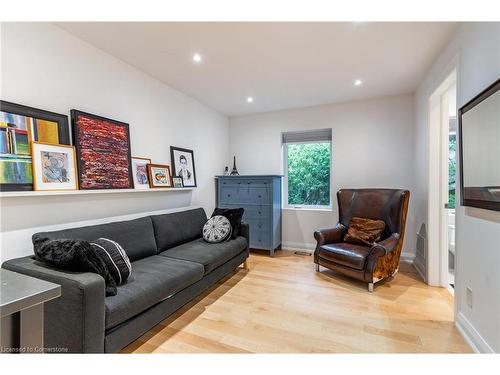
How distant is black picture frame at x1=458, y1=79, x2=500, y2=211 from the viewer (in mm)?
1514

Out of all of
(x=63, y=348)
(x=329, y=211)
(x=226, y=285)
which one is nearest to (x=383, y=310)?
(x=226, y=285)

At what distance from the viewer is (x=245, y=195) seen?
4.11 metres

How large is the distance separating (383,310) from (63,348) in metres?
2.44

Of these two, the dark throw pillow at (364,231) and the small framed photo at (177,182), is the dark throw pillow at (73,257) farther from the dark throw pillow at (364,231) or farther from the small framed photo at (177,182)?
the dark throw pillow at (364,231)

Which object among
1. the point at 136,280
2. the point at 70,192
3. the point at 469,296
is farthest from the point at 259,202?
the point at 469,296

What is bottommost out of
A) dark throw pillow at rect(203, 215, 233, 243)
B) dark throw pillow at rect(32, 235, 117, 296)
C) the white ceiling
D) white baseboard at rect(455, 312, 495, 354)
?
white baseboard at rect(455, 312, 495, 354)

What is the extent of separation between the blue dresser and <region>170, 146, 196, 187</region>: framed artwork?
2.28 ft

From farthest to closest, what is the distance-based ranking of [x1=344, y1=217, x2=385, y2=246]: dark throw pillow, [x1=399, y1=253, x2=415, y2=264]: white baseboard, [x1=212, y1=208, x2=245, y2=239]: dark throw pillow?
[x1=399, y1=253, x2=415, y2=264]: white baseboard
[x1=212, y1=208, x2=245, y2=239]: dark throw pillow
[x1=344, y1=217, x2=385, y2=246]: dark throw pillow

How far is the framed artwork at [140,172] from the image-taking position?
108 inches

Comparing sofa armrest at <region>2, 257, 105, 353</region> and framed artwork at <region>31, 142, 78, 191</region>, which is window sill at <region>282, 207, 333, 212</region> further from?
sofa armrest at <region>2, 257, 105, 353</region>

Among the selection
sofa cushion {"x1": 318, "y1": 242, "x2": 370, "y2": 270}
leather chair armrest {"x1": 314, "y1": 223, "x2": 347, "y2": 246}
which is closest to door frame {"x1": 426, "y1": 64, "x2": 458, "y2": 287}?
sofa cushion {"x1": 318, "y1": 242, "x2": 370, "y2": 270}

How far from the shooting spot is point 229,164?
4.78 m

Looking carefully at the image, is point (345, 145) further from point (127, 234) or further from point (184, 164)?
point (127, 234)

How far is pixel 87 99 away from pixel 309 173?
330 centimetres
